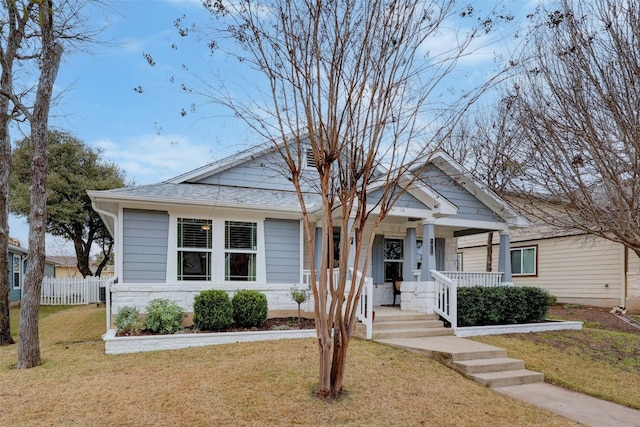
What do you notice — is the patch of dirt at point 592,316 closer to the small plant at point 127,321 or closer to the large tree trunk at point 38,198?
the small plant at point 127,321

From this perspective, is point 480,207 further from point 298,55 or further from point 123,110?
point 123,110

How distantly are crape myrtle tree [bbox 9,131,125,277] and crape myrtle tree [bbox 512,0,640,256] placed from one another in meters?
21.3

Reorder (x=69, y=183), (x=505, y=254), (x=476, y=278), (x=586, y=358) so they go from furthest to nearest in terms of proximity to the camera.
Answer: (x=69, y=183)
(x=505, y=254)
(x=476, y=278)
(x=586, y=358)

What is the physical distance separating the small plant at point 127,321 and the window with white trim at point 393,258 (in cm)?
672

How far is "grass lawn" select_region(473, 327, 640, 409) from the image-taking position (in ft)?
21.4

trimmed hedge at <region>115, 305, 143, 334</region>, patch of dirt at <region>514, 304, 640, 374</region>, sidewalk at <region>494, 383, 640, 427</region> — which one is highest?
trimmed hedge at <region>115, 305, 143, 334</region>

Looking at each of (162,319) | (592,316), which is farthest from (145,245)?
(592,316)

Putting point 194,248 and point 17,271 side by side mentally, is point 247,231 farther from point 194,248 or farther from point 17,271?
point 17,271

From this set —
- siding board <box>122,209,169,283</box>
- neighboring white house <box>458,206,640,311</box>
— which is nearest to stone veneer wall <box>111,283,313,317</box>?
siding board <box>122,209,169,283</box>

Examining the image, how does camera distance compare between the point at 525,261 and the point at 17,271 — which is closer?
the point at 525,261

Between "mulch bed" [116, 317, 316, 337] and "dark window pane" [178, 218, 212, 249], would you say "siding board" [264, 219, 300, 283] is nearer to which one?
"mulch bed" [116, 317, 316, 337]

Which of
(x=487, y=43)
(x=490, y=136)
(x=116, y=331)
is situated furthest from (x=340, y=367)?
(x=490, y=136)

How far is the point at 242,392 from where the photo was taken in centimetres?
541

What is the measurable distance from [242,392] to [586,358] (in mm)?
6731
